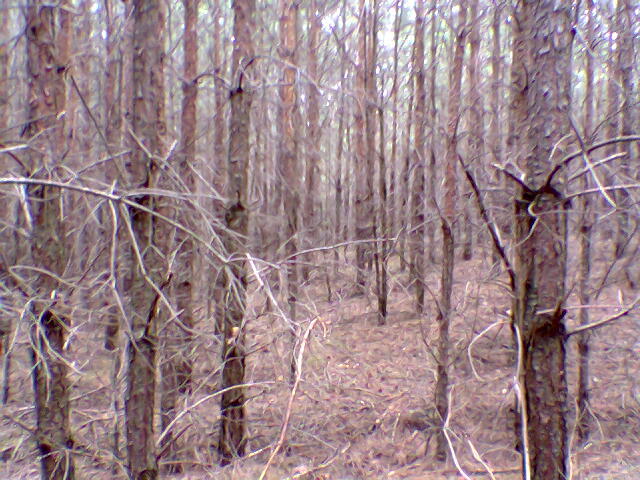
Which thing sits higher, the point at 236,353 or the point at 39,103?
the point at 39,103

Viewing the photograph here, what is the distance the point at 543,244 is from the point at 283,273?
1.79 metres

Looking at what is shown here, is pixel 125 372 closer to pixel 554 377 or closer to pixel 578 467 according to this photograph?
pixel 554 377

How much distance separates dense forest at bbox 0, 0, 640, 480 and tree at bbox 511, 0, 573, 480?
0.02 metres

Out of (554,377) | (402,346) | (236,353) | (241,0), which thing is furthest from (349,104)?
(554,377)

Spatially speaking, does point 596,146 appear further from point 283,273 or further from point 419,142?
point 419,142

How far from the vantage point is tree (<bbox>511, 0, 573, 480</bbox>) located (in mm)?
3877

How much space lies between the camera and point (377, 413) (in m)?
9.38

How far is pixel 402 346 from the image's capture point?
39.2 feet

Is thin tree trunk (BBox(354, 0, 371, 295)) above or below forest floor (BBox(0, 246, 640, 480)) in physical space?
above

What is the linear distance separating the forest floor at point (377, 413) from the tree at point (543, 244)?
1737 mm

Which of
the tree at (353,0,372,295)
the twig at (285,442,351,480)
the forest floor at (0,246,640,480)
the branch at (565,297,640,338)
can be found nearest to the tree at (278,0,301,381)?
the forest floor at (0,246,640,480)

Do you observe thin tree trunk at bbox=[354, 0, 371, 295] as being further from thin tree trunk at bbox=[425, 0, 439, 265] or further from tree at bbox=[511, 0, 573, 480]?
tree at bbox=[511, 0, 573, 480]

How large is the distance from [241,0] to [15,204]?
13.3ft

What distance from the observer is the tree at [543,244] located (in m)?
→ 3.88
